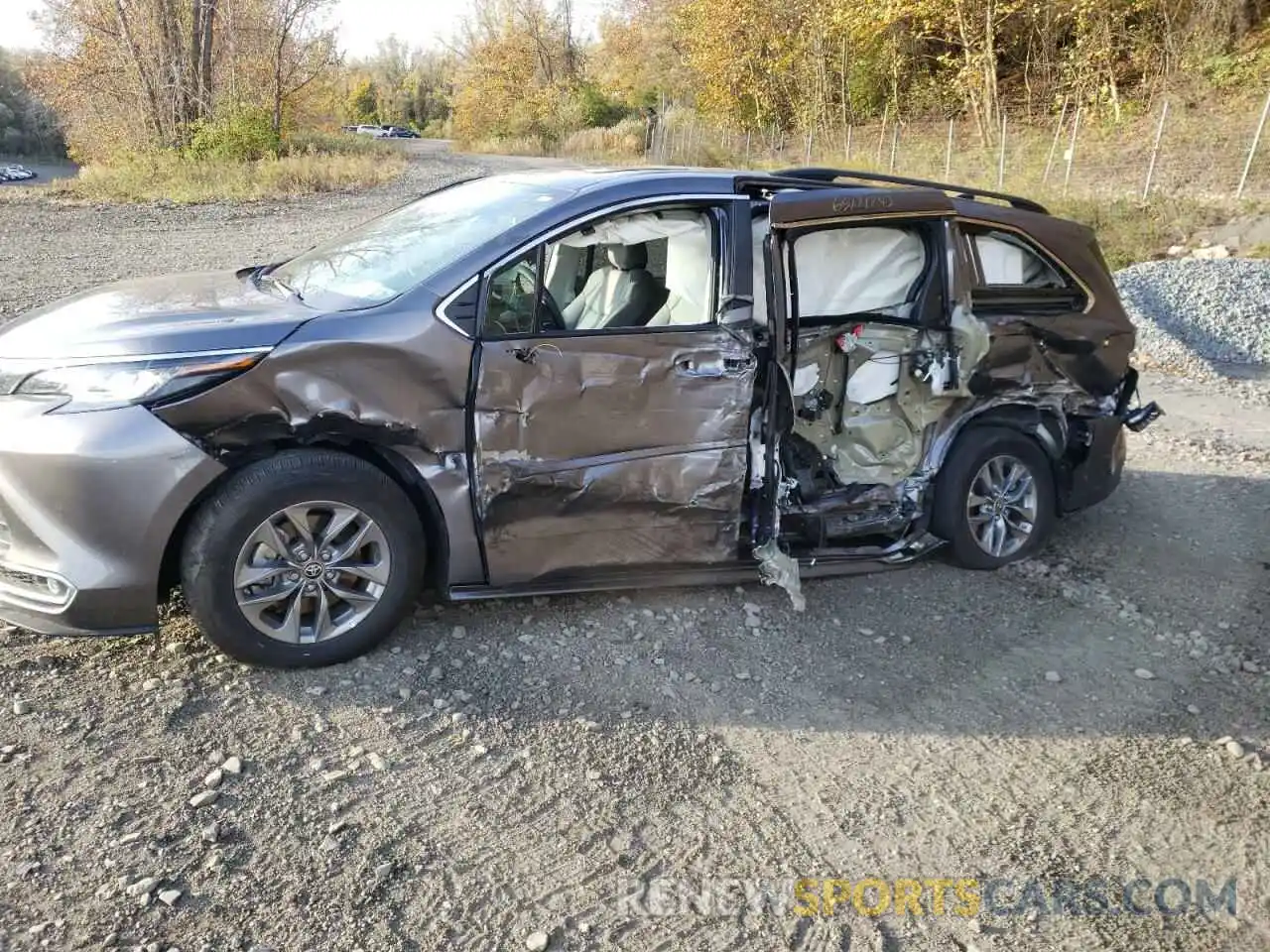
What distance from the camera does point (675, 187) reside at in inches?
165

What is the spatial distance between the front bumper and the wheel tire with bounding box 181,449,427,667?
110 millimetres

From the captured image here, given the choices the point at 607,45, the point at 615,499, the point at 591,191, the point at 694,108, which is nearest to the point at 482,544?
the point at 615,499

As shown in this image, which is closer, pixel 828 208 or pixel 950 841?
pixel 950 841

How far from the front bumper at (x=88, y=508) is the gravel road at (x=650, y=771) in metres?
0.34

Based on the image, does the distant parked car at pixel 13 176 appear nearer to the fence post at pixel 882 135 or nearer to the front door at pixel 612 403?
the fence post at pixel 882 135

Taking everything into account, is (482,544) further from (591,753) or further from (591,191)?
(591,191)

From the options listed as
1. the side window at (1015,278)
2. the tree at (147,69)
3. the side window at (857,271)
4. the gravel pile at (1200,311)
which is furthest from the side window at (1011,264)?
the tree at (147,69)

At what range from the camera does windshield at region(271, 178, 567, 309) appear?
3.92 meters

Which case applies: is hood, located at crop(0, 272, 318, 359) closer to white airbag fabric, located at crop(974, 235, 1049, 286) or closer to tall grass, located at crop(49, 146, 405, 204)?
white airbag fabric, located at crop(974, 235, 1049, 286)

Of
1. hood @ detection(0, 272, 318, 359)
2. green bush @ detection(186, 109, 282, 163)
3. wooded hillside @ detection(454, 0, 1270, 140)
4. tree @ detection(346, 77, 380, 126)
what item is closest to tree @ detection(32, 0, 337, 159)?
green bush @ detection(186, 109, 282, 163)

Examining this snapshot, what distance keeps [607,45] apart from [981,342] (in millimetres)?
55703

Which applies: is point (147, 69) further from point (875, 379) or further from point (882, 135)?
point (875, 379)

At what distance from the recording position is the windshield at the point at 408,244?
392cm
